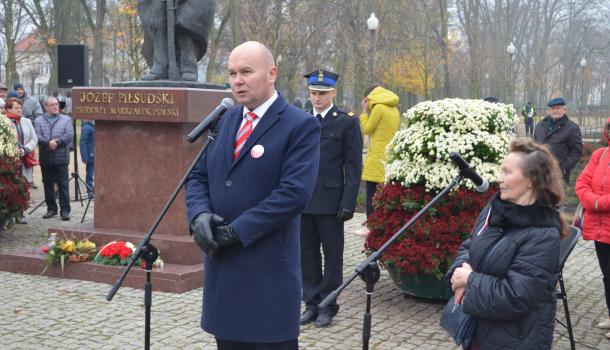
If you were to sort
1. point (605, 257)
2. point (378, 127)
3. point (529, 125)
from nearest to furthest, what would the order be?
point (605, 257), point (378, 127), point (529, 125)

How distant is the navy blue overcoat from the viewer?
12.1 feet

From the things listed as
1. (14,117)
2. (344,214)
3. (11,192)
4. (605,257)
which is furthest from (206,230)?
(14,117)

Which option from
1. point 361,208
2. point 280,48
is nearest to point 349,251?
point 361,208

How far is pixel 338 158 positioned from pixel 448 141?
1.05 meters

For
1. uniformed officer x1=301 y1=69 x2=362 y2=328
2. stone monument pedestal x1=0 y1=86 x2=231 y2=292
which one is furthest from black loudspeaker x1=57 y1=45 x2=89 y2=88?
uniformed officer x1=301 y1=69 x2=362 y2=328

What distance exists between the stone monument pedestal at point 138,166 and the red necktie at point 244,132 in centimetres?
448

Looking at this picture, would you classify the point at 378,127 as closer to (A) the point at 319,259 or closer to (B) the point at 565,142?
(B) the point at 565,142

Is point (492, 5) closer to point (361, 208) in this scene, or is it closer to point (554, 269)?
point (361, 208)

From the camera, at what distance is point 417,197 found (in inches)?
289

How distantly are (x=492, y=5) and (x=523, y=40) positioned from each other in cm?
1063

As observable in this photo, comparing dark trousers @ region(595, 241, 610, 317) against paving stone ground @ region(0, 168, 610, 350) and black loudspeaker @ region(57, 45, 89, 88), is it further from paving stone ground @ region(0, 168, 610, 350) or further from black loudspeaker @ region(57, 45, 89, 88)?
black loudspeaker @ region(57, 45, 89, 88)

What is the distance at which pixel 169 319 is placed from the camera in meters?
6.87

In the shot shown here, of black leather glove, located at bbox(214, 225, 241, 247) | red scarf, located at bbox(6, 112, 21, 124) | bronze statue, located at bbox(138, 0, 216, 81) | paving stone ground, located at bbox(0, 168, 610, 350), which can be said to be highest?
bronze statue, located at bbox(138, 0, 216, 81)

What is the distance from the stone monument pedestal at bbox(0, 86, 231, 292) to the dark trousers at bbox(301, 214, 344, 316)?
171cm
